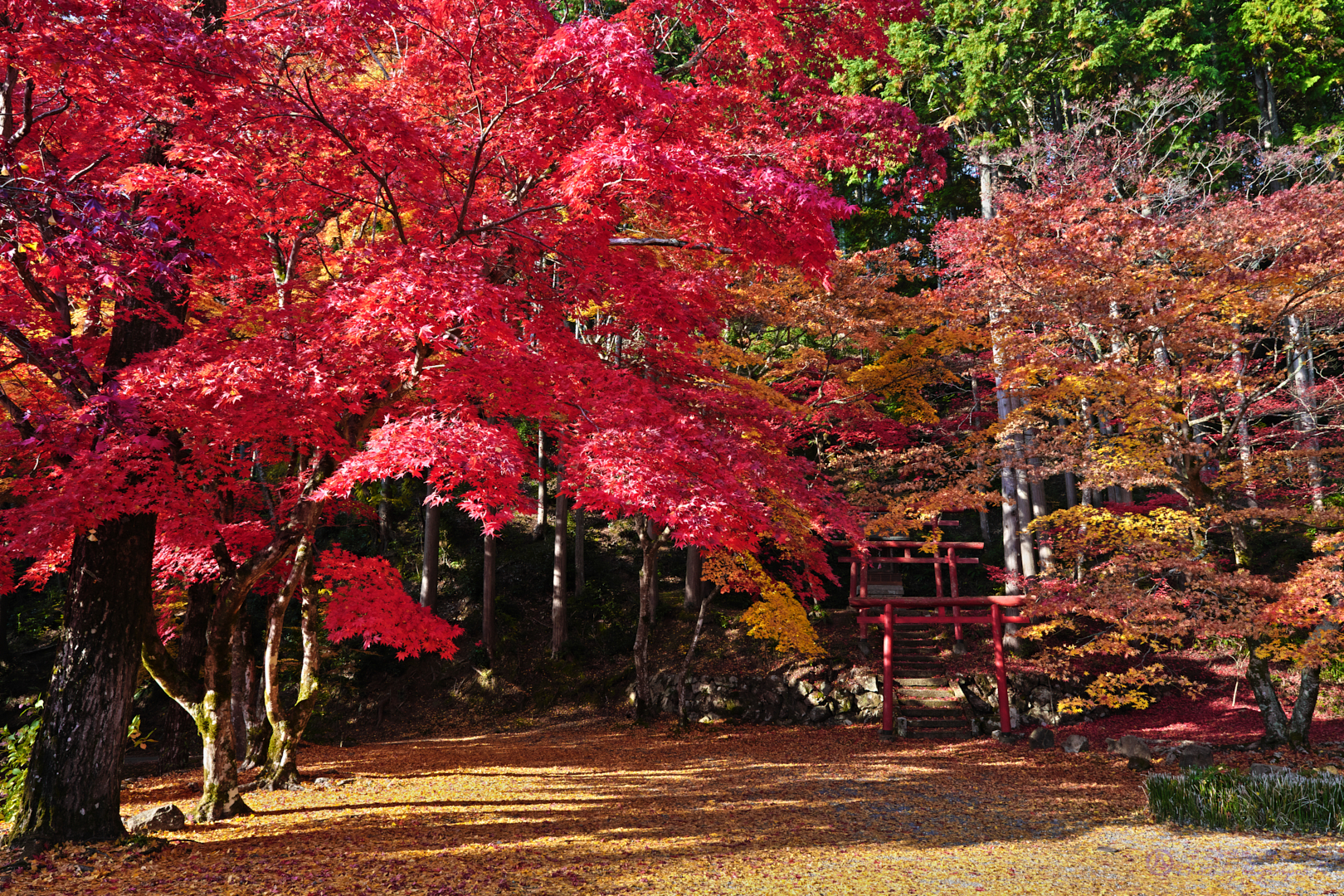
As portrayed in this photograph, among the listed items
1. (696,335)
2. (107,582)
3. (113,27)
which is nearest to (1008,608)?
(696,335)

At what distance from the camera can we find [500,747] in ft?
37.4

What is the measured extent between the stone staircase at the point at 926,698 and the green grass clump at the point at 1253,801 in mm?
5004

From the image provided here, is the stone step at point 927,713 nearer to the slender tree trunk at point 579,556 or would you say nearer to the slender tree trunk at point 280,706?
the slender tree trunk at point 579,556

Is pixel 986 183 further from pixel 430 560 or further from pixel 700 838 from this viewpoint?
pixel 700 838

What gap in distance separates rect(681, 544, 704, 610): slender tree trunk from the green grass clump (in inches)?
357

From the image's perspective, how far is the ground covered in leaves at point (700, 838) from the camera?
492cm

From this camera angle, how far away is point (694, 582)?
15211 millimetres

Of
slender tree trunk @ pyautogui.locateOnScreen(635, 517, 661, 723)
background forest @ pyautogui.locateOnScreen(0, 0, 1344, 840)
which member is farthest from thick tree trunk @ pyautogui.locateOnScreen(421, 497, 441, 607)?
slender tree trunk @ pyautogui.locateOnScreen(635, 517, 661, 723)

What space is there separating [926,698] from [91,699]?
10.5m

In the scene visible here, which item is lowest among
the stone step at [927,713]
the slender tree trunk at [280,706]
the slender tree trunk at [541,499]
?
the stone step at [927,713]

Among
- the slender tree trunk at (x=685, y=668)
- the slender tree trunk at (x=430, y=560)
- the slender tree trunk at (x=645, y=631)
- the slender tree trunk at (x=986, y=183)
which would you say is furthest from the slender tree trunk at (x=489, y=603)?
the slender tree trunk at (x=986, y=183)

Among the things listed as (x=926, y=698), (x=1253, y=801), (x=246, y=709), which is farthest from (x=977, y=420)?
(x=246, y=709)

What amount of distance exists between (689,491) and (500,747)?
6692 millimetres

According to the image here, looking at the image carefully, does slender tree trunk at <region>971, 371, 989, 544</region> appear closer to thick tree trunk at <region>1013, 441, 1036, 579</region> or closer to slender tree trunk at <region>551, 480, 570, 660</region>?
thick tree trunk at <region>1013, 441, 1036, 579</region>
